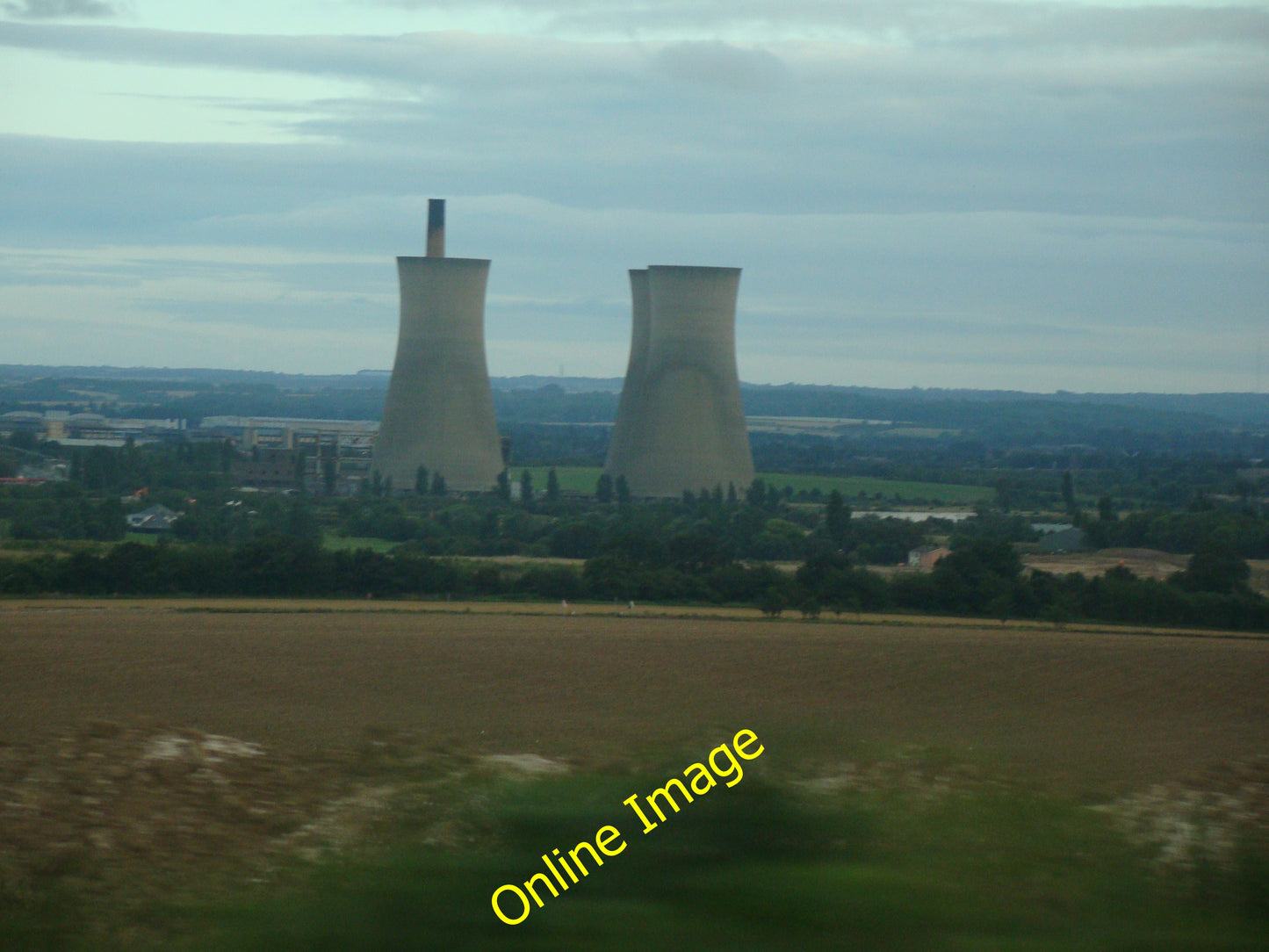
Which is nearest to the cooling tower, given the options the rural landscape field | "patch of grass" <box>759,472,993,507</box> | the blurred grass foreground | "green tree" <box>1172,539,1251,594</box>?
"patch of grass" <box>759,472,993,507</box>

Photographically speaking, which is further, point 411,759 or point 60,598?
point 60,598

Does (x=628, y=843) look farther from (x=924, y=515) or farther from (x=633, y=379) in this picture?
(x=633, y=379)

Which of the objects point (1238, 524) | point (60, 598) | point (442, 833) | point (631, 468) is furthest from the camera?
point (631, 468)

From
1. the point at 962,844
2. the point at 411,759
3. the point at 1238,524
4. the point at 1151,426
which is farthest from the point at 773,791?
the point at 1151,426

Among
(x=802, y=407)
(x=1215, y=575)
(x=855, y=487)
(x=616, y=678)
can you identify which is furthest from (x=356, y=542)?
(x=802, y=407)

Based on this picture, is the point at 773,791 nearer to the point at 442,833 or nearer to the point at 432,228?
the point at 442,833

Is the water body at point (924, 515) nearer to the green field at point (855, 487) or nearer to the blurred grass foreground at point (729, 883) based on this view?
the green field at point (855, 487)
